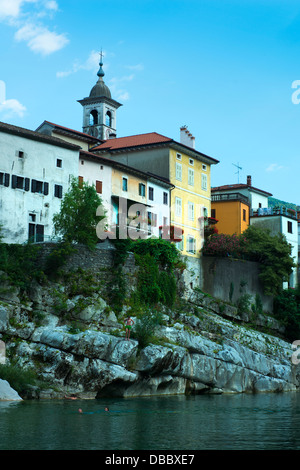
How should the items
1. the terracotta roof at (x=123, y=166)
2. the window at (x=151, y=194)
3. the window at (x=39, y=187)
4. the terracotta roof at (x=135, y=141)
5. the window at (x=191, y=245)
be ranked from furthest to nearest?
the terracotta roof at (x=135, y=141) < the window at (x=191, y=245) < the window at (x=151, y=194) < the terracotta roof at (x=123, y=166) < the window at (x=39, y=187)

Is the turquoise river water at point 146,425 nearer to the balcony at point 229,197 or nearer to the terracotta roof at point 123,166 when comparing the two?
the terracotta roof at point 123,166

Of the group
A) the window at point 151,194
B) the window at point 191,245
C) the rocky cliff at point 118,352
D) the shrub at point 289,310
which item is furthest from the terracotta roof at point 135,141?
the shrub at point 289,310

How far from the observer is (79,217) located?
46594 millimetres

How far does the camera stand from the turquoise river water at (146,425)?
21.2 m

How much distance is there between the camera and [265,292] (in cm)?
6328

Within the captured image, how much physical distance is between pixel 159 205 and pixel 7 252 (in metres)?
22.8

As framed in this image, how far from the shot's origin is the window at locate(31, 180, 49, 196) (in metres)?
48.0

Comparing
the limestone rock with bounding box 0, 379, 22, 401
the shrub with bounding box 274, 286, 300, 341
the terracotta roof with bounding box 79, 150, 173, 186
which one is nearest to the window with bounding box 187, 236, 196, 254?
the terracotta roof with bounding box 79, 150, 173, 186

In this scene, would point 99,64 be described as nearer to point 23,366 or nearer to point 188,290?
point 188,290

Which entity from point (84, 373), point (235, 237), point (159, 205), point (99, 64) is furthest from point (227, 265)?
point (99, 64)

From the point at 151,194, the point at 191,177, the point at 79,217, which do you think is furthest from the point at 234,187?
the point at 79,217

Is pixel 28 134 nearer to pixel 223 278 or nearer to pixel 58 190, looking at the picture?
pixel 58 190

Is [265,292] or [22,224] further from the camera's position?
[265,292]
